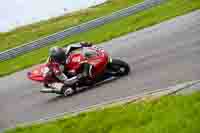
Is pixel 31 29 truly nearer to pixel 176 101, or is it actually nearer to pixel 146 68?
pixel 146 68

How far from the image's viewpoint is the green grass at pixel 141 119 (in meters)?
9.60

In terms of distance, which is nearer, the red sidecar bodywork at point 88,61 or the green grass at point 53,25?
the red sidecar bodywork at point 88,61

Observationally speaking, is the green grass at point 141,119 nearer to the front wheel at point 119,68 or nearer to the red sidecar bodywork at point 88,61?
the red sidecar bodywork at point 88,61

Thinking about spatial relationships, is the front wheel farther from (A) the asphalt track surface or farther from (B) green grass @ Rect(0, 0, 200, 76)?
(B) green grass @ Rect(0, 0, 200, 76)

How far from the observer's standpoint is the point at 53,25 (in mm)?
33219

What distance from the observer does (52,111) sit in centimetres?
1554

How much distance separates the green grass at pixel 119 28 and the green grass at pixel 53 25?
11.8 feet

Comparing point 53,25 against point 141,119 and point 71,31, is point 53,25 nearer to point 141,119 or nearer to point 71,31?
point 71,31

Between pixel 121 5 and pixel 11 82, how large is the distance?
551 inches

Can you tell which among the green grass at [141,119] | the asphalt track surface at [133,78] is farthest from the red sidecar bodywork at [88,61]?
the green grass at [141,119]

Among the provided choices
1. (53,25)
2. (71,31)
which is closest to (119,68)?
(71,31)

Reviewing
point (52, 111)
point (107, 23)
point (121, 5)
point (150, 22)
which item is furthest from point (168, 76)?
point (121, 5)

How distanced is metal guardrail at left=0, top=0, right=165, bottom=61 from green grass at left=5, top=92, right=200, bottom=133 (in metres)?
13.4

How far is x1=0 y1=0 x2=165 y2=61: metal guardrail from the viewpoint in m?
26.4
